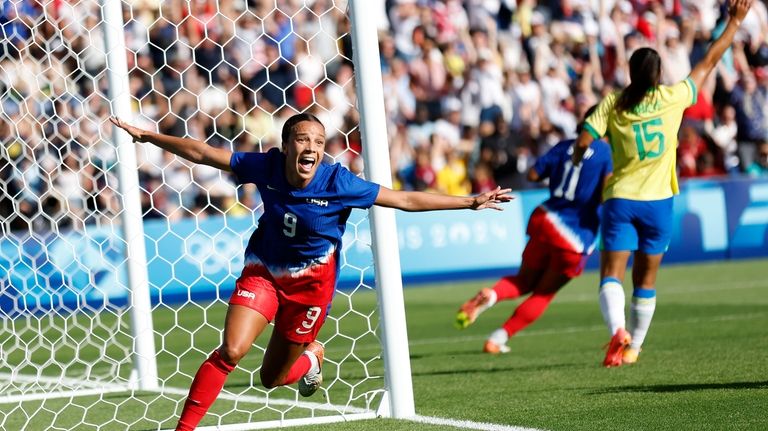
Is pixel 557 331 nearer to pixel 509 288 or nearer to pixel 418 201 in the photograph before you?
pixel 509 288

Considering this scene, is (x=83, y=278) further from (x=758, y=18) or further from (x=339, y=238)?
(x=758, y=18)

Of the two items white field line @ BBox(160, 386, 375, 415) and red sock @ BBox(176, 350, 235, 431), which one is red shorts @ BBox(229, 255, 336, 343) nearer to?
red sock @ BBox(176, 350, 235, 431)

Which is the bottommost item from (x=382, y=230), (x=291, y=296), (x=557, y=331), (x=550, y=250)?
(x=557, y=331)

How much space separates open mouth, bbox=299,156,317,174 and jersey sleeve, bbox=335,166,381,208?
0.57ft

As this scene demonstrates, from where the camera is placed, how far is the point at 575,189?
9.54 meters

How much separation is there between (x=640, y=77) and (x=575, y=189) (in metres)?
1.67

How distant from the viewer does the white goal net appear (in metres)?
7.83

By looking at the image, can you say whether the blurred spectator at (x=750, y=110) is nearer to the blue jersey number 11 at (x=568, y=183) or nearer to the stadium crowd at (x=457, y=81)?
the stadium crowd at (x=457, y=81)

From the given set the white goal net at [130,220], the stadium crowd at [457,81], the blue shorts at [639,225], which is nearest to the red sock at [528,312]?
the white goal net at [130,220]

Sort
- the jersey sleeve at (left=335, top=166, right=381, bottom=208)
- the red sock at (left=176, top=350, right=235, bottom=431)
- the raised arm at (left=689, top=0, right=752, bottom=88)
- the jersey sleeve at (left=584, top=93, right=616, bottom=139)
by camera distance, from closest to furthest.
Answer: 1. the red sock at (left=176, top=350, right=235, bottom=431)
2. the jersey sleeve at (left=335, top=166, right=381, bottom=208)
3. the raised arm at (left=689, top=0, right=752, bottom=88)
4. the jersey sleeve at (left=584, top=93, right=616, bottom=139)

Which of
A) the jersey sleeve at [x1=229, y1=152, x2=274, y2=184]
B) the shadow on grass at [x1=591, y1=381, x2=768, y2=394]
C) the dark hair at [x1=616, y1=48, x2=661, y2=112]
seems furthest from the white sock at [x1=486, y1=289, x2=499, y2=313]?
the jersey sleeve at [x1=229, y1=152, x2=274, y2=184]

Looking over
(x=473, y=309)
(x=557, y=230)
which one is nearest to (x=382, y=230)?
(x=473, y=309)

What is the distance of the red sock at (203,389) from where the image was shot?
5727 mm

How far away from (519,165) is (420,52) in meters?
2.61
